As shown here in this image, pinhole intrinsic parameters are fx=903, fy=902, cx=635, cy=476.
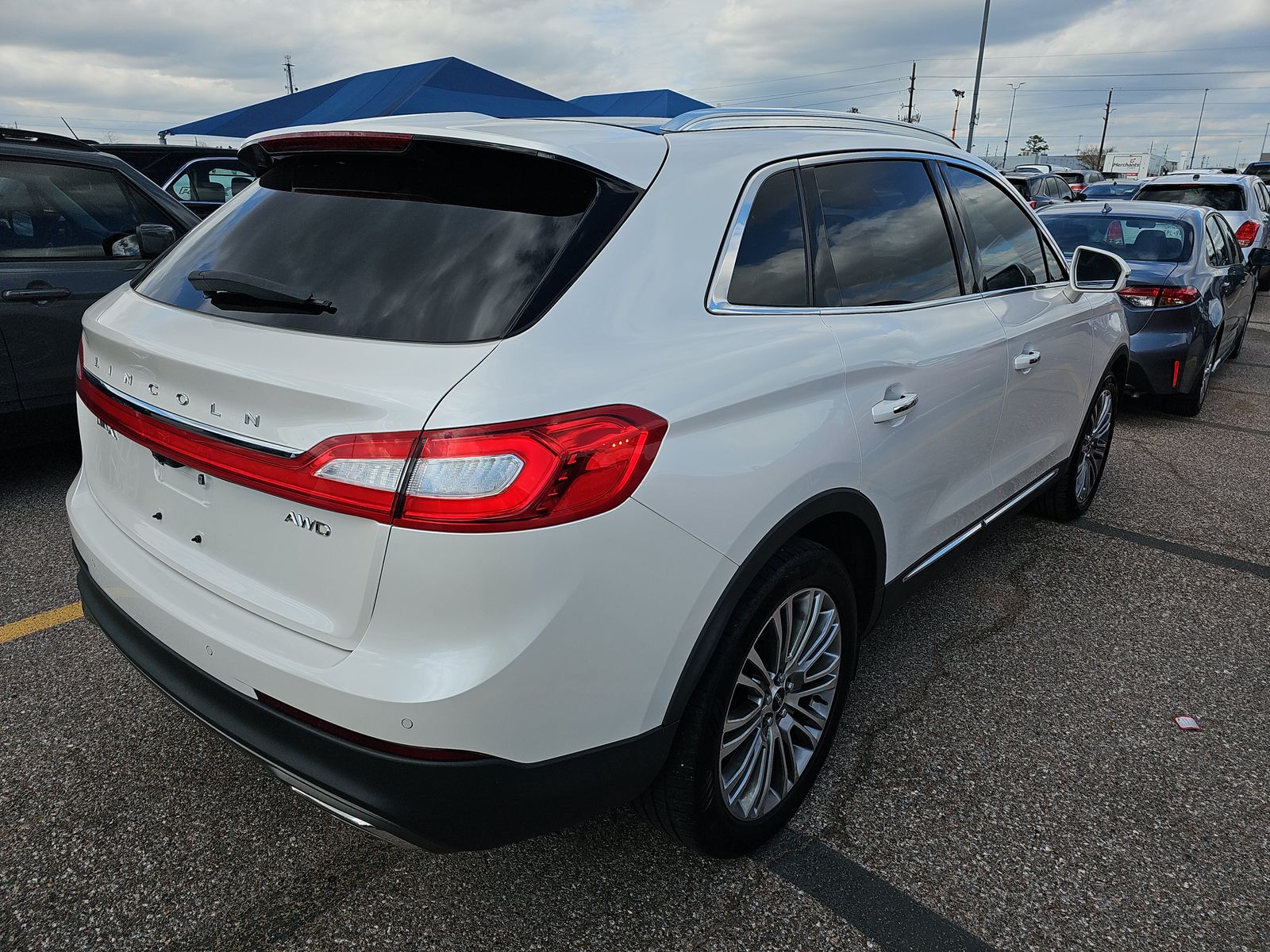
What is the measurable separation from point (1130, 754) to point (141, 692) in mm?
3133

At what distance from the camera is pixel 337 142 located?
6.84ft

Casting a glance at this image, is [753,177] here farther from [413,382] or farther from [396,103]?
[396,103]

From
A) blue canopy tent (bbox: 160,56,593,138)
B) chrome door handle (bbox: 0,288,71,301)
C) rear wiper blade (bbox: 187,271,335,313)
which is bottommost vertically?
chrome door handle (bbox: 0,288,71,301)

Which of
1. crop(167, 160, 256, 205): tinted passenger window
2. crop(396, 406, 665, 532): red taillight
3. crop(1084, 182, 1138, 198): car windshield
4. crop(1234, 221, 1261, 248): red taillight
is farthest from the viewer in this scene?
crop(1084, 182, 1138, 198): car windshield

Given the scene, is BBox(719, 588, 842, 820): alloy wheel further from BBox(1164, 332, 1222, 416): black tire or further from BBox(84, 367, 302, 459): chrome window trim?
BBox(1164, 332, 1222, 416): black tire

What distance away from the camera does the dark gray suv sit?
433 centimetres

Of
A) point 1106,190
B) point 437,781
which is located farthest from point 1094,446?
point 1106,190

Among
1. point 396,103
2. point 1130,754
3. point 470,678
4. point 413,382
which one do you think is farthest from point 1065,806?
point 396,103

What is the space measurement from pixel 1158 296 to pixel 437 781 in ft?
21.5

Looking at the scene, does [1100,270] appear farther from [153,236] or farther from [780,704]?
[153,236]

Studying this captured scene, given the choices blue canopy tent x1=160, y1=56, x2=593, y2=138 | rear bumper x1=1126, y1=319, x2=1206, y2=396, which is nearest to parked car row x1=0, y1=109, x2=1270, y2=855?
rear bumper x1=1126, y1=319, x2=1206, y2=396

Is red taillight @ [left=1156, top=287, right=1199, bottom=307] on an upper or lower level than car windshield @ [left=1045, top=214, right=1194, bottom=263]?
lower

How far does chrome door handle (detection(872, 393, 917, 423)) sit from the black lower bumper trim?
3.42 feet

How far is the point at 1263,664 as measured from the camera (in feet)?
11.0
